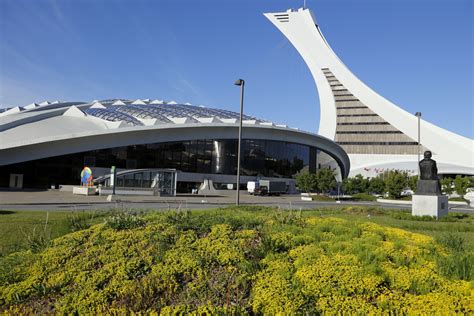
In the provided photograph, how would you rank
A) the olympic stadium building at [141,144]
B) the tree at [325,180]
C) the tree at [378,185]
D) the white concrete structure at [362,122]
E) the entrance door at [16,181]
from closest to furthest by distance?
the entrance door at [16,181] → the olympic stadium building at [141,144] → the tree at [325,180] → the tree at [378,185] → the white concrete structure at [362,122]

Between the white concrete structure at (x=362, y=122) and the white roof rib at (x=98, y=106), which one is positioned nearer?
the white roof rib at (x=98, y=106)

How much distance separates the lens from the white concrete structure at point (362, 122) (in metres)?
94.9

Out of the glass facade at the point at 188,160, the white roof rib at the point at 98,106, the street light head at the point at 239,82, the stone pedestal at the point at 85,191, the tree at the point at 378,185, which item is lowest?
the stone pedestal at the point at 85,191

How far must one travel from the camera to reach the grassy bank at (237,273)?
4.79 m

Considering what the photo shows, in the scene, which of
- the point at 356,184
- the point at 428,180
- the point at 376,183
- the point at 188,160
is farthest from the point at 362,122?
the point at 428,180

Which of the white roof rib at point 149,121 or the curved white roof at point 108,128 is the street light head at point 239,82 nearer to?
the curved white roof at point 108,128

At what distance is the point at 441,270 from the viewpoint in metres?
5.57

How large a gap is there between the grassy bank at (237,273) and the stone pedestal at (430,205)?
10.2 meters

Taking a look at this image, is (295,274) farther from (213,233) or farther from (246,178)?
(246,178)

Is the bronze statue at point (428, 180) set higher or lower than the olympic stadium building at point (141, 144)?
lower

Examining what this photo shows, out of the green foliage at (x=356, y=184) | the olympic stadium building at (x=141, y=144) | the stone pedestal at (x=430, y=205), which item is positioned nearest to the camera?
the stone pedestal at (x=430, y=205)

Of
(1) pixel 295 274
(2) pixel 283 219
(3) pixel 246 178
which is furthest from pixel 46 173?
(1) pixel 295 274

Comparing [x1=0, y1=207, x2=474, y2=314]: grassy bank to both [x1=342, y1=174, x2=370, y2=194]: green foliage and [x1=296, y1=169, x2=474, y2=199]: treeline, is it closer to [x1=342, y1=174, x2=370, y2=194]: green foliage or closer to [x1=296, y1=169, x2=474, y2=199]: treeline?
[x1=296, y1=169, x2=474, y2=199]: treeline

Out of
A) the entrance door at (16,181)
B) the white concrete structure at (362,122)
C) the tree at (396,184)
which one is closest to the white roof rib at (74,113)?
the entrance door at (16,181)
